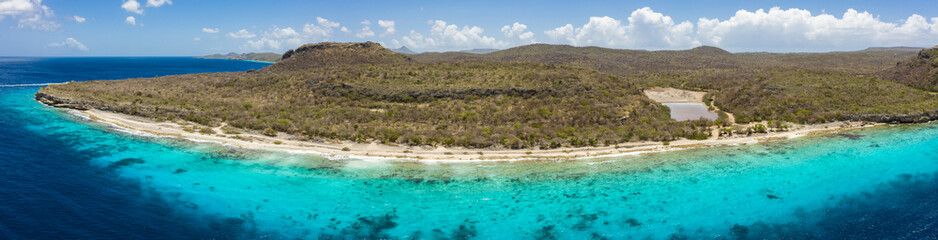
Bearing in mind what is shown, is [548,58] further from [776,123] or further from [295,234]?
[295,234]

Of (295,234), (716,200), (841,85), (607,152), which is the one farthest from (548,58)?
(295,234)

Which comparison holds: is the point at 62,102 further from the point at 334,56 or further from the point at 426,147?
the point at 426,147

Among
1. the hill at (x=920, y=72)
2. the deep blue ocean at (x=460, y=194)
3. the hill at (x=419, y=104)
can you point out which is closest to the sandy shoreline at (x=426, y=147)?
the hill at (x=419, y=104)

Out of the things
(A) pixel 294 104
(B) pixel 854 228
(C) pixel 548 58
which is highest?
(C) pixel 548 58

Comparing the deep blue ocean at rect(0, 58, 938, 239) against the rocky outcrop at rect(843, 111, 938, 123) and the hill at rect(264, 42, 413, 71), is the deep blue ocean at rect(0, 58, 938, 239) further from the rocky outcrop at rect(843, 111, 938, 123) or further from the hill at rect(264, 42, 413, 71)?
the hill at rect(264, 42, 413, 71)

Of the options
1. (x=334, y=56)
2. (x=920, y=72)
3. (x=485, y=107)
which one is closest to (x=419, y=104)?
(x=485, y=107)
